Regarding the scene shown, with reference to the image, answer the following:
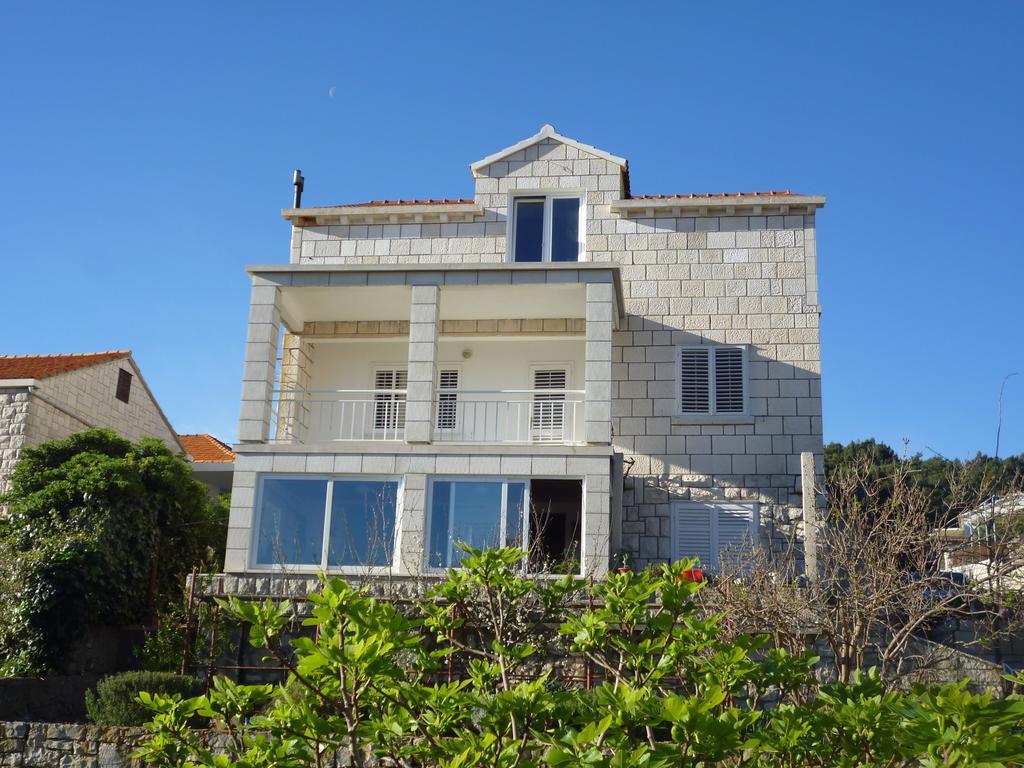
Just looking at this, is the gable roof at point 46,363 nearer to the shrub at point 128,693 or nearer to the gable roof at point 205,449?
the gable roof at point 205,449

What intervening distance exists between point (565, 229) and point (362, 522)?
6775 millimetres

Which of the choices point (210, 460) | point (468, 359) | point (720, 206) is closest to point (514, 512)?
point (468, 359)

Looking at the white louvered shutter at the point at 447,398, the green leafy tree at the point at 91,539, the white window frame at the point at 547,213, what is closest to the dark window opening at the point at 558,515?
the white louvered shutter at the point at 447,398

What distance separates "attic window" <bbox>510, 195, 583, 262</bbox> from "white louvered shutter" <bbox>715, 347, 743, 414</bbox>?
3182mm

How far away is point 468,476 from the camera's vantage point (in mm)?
15977

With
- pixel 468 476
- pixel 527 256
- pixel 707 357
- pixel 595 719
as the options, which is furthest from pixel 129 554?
pixel 595 719

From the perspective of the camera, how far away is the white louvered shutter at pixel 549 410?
18375 mm

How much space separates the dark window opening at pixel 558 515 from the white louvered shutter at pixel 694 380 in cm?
248

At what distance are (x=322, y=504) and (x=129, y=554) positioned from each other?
3631 mm

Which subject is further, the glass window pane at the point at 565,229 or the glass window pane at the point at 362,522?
the glass window pane at the point at 565,229


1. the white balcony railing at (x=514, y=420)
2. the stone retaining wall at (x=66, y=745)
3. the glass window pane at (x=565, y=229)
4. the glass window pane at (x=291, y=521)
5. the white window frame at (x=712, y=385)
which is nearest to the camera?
the stone retaining wall at (x=66, y=745)

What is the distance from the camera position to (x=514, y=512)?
1580cm

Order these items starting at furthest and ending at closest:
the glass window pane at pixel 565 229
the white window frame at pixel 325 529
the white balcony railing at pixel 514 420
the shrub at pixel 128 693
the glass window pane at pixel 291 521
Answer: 1. the glass window pane at pixel 565 229
2. the white balcony railing at pixel 514 420
3. the glass window pane at pixel 291 521
4. the white window frame at pixel 325 529
5. the shrub at pixel 128 693

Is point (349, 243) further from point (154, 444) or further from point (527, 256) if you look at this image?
point (154, 444)
